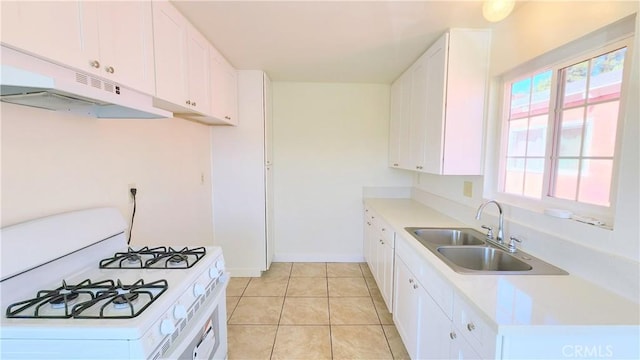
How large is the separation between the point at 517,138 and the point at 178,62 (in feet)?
7.67

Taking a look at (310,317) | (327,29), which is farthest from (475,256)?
(327,29)

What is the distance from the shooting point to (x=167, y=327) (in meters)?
0.97

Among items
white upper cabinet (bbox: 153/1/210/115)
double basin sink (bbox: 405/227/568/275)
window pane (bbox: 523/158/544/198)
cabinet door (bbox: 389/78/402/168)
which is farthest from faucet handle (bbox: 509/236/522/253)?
white upper cabinet (bbox: 153/1/210/115)

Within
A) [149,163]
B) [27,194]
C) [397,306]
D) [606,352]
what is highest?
[149,163]

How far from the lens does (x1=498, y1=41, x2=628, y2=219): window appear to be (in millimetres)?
1311

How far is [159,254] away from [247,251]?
1.83 m

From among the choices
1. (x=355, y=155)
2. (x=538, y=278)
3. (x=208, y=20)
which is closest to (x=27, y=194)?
(x=208, y=20)

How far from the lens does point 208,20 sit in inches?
76.5

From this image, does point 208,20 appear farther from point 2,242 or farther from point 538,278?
point 538,278

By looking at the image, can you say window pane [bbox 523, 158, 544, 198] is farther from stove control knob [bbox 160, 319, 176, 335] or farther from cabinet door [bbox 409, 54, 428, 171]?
stove control knob [bbox 160, 319, 176, 335]

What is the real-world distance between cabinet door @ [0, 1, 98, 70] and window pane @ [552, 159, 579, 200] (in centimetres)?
235

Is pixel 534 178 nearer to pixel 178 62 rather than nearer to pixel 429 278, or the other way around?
pixel 429 278

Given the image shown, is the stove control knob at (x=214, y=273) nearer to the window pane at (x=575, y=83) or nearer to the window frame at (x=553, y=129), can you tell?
the window frame at (x=553, y=129)

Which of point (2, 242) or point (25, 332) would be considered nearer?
point (25, 332)
